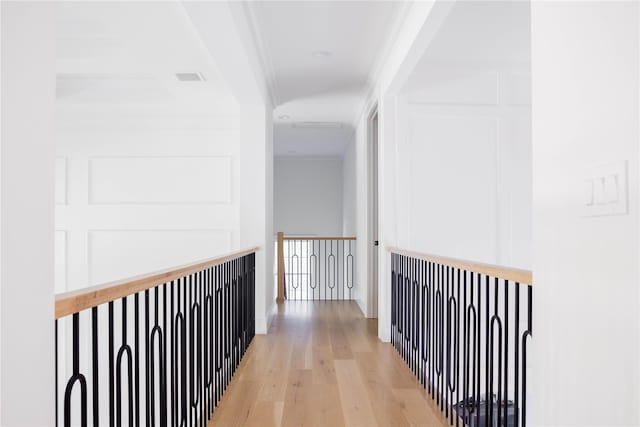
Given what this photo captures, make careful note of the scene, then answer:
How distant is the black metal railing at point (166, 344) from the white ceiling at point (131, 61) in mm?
1506

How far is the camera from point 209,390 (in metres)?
2.69

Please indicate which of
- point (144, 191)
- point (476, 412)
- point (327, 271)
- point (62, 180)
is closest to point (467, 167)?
point (476, 412)

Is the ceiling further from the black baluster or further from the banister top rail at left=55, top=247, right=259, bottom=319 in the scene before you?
the black baluster

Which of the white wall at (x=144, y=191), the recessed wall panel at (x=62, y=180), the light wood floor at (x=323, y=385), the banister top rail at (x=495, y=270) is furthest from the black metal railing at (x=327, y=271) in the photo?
the banister top rail at (x=495, y=270)

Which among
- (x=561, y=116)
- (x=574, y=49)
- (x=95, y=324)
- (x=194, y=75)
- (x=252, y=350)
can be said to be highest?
(x=194, y=75)

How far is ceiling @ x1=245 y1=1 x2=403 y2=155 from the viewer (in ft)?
10.6

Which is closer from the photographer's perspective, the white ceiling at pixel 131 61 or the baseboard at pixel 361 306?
the white ceiling at pixel 131 61

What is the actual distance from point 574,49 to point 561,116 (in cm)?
16

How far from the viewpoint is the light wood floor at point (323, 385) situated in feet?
8.55

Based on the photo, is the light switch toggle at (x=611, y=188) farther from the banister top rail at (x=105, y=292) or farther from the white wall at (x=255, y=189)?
the white wall at (x=255, y=189)

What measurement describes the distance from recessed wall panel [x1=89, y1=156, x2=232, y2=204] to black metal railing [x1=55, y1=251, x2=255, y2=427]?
1.14 m

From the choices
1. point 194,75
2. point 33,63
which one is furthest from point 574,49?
point 194,75

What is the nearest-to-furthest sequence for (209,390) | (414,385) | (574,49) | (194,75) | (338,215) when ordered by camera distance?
(574,49) < (209,390) < (414,385) < (194,75) < (338,215)

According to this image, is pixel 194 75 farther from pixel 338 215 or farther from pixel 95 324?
pixel 338 215
